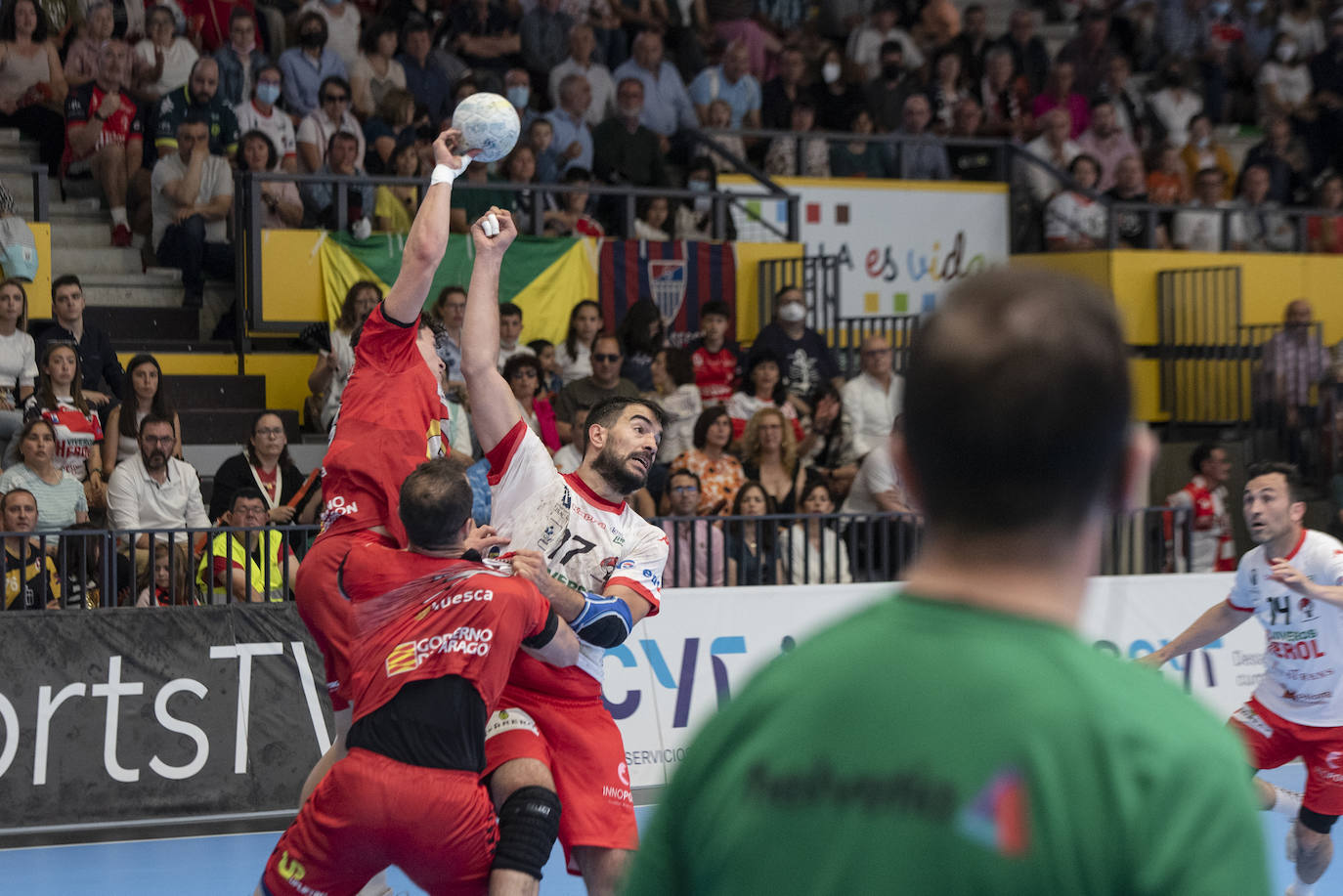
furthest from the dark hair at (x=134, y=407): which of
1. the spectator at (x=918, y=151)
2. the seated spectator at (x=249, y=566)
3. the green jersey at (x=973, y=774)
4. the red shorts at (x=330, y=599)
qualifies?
the green jersey at (x=973, y=774)

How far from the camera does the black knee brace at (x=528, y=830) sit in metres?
4.38

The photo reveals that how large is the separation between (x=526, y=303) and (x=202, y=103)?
2.93 metres

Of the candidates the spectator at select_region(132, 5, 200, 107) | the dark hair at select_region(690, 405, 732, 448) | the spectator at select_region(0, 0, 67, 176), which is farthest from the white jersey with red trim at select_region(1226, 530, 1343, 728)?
the spectator at select_region(0, 0, 67, 176)

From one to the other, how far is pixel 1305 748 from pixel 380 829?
4629 millimetres

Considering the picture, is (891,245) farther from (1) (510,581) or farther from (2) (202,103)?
(1) (510,581)

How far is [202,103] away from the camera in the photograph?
1220 centimetres

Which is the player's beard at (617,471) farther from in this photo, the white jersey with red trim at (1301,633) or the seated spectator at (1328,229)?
the seated spectator at (1328,229)

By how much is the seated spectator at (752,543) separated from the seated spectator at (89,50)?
6363 millimetres

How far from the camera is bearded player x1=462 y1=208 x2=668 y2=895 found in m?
4.84

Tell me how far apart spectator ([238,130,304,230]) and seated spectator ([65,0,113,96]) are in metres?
1.44

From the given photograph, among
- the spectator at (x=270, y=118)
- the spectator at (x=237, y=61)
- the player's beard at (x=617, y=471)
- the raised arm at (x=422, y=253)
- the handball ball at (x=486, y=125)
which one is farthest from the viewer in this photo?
the spectator at (x=237, y=61)

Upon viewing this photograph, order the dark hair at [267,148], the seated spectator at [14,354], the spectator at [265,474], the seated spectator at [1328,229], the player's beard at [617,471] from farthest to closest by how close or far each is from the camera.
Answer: the seated spectator at [1328,229], the dark hair at [267,148], the seated spectator at [14,354], the spectator at [265,474], the player's beard at [617,471]

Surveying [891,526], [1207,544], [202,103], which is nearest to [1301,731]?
[891,526]

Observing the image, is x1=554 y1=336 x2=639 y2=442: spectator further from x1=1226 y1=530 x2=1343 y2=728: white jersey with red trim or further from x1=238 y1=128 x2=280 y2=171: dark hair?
x1=1226 y1=530 x2=1343 y2=728: white jersey with red trim
